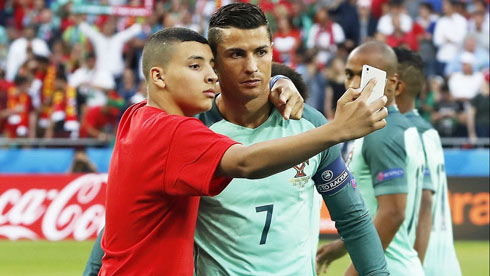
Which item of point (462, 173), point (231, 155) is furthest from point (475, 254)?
point (231, 155)

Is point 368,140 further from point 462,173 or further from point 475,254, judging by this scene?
point 462,173

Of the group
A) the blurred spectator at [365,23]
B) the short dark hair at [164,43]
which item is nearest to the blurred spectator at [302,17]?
the blurred spectator at [365,23]

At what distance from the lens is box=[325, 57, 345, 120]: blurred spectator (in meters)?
16.3

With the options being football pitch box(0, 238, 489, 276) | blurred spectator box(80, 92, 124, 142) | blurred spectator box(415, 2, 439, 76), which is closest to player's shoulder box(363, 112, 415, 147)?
football pitch box(0, 238, 489, 276)

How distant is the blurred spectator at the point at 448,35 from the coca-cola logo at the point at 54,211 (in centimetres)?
808

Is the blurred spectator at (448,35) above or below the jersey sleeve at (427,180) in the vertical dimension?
below

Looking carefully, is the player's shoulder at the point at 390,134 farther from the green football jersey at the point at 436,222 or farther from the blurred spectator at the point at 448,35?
the blurred spectator at the point at 448,35

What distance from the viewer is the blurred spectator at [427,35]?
18.2 m

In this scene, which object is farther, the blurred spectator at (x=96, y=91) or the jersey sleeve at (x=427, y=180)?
the blurred spectator at (x=96, y=91)

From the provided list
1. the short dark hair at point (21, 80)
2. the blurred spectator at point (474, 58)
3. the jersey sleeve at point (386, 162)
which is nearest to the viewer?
the jersey sleeve at point (386, 162)

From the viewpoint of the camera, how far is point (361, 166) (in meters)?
5.62

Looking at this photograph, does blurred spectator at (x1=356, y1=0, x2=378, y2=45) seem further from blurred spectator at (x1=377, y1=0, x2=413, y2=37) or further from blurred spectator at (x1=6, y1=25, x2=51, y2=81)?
blurred spectator at (x1=6, y1=25, x2=51, y2=81)

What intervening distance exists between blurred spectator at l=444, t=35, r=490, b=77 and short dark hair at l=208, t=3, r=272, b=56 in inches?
568

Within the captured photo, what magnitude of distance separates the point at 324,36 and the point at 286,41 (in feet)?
3.34
